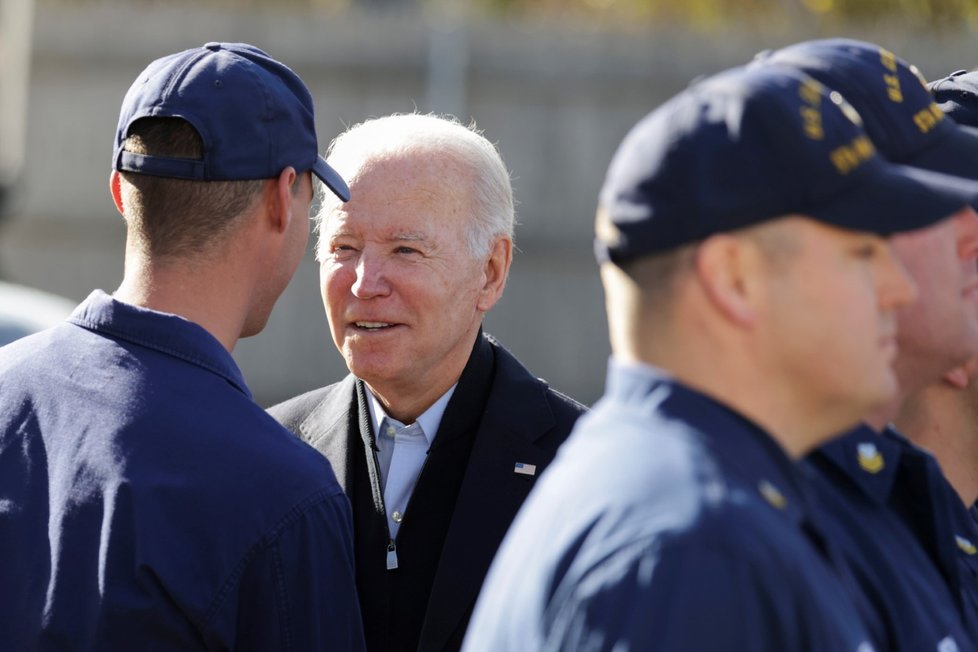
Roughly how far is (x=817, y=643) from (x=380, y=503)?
1.80 metres

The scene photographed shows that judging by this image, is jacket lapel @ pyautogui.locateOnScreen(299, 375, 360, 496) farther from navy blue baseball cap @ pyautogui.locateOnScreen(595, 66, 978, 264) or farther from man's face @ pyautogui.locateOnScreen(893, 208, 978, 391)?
navy blue baseball cap @ pyautogui.locateOnScreen(595, 66, 978, 264)

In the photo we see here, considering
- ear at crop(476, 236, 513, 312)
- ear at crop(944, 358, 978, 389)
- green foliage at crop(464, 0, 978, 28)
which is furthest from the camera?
green foliage at crop(464, 0, 978, 28)

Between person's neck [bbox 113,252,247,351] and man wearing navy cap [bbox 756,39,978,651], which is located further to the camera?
person's neck [bbox 113,252,247,351]

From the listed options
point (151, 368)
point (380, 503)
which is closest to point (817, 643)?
point (151, 368)

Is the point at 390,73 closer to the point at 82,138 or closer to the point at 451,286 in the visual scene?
the point at 82,138

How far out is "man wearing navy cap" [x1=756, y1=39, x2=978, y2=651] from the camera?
225cm

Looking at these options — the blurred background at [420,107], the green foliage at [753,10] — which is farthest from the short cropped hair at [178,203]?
the green foliage at [753,10]

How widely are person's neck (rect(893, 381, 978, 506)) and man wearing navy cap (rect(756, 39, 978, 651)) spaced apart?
0.35 metres

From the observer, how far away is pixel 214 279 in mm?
2504

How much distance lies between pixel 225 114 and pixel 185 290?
1.06 feet

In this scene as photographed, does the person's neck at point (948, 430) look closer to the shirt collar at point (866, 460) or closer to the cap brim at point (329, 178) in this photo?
the shirt collar at point (866, 460)

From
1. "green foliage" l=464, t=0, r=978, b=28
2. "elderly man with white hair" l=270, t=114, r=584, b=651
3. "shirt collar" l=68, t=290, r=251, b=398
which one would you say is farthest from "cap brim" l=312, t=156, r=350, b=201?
"green foliage" l=464, t=0, r=978, b=28

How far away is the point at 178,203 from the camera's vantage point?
8.17 feet

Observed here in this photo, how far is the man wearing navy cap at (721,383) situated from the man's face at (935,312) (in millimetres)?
663
